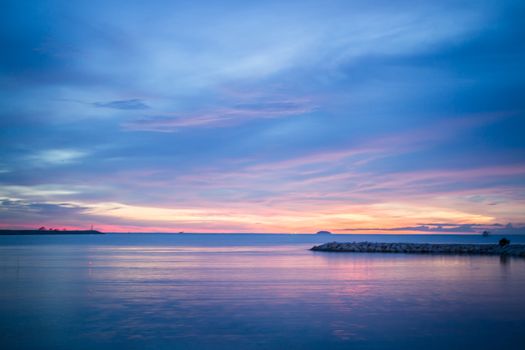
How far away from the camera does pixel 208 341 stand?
50.8ft

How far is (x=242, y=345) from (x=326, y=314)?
5.49 m

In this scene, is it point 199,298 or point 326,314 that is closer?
point 326,314

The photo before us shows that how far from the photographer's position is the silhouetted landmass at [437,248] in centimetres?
6039

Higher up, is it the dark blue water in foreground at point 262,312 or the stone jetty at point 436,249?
the stone jetty at point 436,249

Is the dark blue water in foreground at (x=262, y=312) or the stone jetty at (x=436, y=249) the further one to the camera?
the stone jetty at (x=436, y=249)

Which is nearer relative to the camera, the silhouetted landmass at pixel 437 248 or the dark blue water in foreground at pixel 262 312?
the dark blue water in foreground at pixel 262 312

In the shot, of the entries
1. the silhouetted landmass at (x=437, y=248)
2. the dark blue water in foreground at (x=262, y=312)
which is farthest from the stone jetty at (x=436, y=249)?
the dark blue water in foreground at (x=262, y=312)

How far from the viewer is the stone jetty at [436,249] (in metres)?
60.4

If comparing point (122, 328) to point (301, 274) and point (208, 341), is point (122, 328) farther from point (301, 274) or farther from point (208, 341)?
point (301, 274)

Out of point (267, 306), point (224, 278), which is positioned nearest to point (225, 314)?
point (267, 306)

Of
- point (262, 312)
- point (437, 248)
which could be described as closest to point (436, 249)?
point (437, 248)

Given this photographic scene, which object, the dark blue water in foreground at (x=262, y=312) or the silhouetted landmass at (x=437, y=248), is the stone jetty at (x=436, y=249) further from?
the dark blue water in foreground at (x=262, y=312)

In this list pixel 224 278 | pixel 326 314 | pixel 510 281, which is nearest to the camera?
pixel 326 314

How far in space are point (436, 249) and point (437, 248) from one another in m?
0.79
